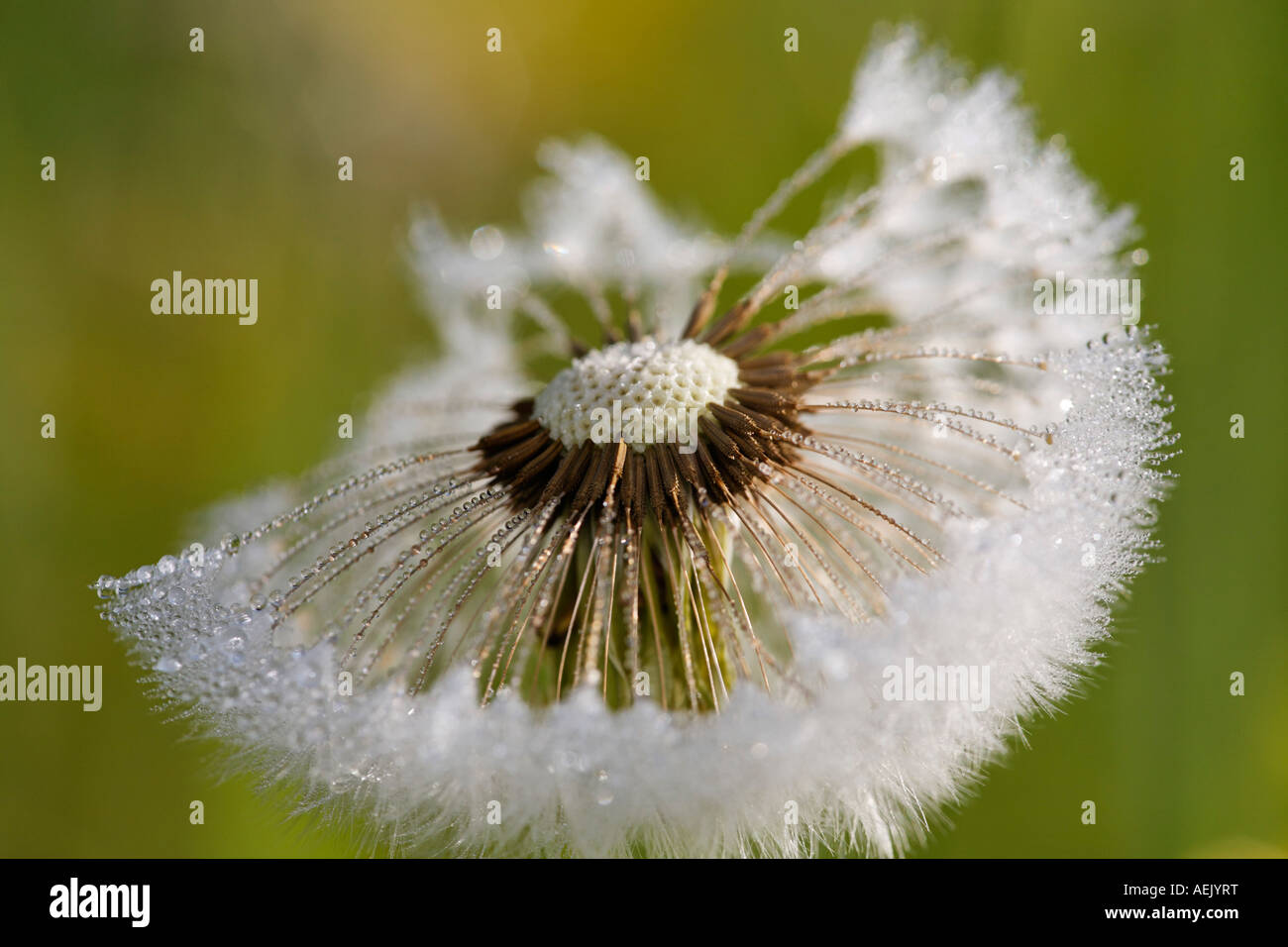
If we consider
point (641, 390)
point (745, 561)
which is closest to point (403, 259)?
point (641, 390)

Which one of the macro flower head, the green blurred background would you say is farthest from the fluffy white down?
the green blurred background

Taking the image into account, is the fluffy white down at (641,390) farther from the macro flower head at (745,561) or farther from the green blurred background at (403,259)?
the green blurred background at (403,259)

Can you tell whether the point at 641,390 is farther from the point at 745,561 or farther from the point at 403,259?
the point at 403,259

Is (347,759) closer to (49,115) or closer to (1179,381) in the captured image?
(1179,381)

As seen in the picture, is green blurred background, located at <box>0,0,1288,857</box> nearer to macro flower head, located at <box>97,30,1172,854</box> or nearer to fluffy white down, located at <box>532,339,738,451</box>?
macro flower head, located at <box>97,30,1172,854</box>

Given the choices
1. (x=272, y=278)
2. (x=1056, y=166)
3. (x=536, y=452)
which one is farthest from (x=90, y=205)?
(x=1056, y=166)

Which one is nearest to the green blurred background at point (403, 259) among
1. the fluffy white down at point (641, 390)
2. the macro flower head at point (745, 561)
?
the macro flower head at point (745, 561)
